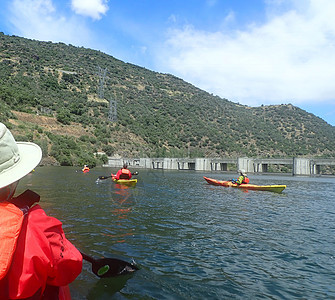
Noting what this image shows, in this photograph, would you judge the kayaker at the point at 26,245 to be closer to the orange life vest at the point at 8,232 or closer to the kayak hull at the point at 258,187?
the orange life vest at the point at 8,232

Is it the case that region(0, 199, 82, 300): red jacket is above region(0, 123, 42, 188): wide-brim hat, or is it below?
below

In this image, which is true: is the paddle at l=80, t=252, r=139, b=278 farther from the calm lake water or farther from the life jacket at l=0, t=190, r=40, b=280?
the life jacket at l=0, t=190, r=40, b=280

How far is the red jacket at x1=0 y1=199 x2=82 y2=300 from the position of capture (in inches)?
73.7

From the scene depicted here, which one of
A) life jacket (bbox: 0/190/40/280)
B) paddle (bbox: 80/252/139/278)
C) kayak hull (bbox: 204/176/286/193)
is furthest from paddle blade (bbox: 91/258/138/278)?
kayak hull (bbox: 204/176/286/193)

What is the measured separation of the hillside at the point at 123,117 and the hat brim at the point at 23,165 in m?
45.9

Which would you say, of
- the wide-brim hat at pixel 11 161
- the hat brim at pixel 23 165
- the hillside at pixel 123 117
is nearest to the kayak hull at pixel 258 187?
the hat brim at pixel 23 165

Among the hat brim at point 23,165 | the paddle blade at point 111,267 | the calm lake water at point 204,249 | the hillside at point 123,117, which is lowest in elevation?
the calm lake water at point 204,249

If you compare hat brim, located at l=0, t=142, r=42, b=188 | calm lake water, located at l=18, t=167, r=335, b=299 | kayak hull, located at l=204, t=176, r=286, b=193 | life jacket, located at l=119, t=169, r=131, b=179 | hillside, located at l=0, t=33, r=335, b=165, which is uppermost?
hillside, located at l=0, t=33, r=335, b=165

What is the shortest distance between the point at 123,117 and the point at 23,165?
8362cm

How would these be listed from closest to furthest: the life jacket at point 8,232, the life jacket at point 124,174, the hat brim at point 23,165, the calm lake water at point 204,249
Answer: the life jacket at point 8,232 → the hat brim at point 23,165 → the calm lake water at point 204,249 → the life jacket at point 124,174

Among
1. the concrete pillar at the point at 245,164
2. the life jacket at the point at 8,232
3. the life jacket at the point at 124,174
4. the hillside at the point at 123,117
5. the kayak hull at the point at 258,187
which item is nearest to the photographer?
the life jacket at the point at 8,232

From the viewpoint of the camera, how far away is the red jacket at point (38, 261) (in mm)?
1871

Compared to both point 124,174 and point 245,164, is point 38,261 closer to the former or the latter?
point 124,174

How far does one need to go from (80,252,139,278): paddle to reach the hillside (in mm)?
43562
